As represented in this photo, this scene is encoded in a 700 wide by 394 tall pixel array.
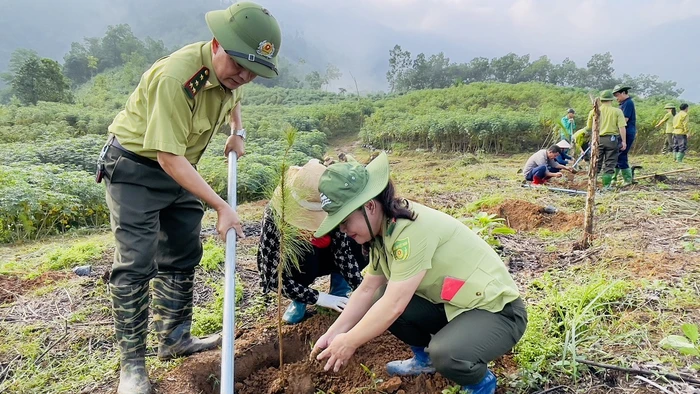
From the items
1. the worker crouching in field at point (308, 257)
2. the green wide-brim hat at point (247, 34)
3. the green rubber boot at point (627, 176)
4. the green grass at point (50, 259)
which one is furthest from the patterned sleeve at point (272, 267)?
the green rubber boot at point (627, 176)

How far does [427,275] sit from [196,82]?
4.04 feet

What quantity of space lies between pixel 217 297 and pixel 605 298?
7.60 feet

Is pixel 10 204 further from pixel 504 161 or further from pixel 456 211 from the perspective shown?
pixel 504 161

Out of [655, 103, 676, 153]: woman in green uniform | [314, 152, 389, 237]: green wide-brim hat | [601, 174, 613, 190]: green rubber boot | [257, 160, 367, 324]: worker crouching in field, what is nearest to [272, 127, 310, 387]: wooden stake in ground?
[257, 160, 367, 324]: worker crouching in field

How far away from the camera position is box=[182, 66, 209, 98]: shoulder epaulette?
1737 millimetres

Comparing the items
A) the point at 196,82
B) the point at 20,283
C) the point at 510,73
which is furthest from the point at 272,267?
the point at 510,73

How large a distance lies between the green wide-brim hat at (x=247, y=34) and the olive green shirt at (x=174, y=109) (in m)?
0.16

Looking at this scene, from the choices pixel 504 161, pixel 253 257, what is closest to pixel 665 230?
pixel 253 257

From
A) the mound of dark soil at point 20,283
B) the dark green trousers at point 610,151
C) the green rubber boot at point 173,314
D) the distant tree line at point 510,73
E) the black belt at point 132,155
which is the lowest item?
the mound of dark soil at point 20,283

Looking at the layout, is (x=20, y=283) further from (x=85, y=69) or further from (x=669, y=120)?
(x=85, y=69)

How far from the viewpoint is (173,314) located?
7.39 ft

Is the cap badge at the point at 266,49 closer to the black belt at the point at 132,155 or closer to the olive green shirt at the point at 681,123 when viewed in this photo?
the black belt at the point at 132,155

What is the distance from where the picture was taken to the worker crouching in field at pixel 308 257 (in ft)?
6.76

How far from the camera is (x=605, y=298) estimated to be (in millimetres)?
2389
